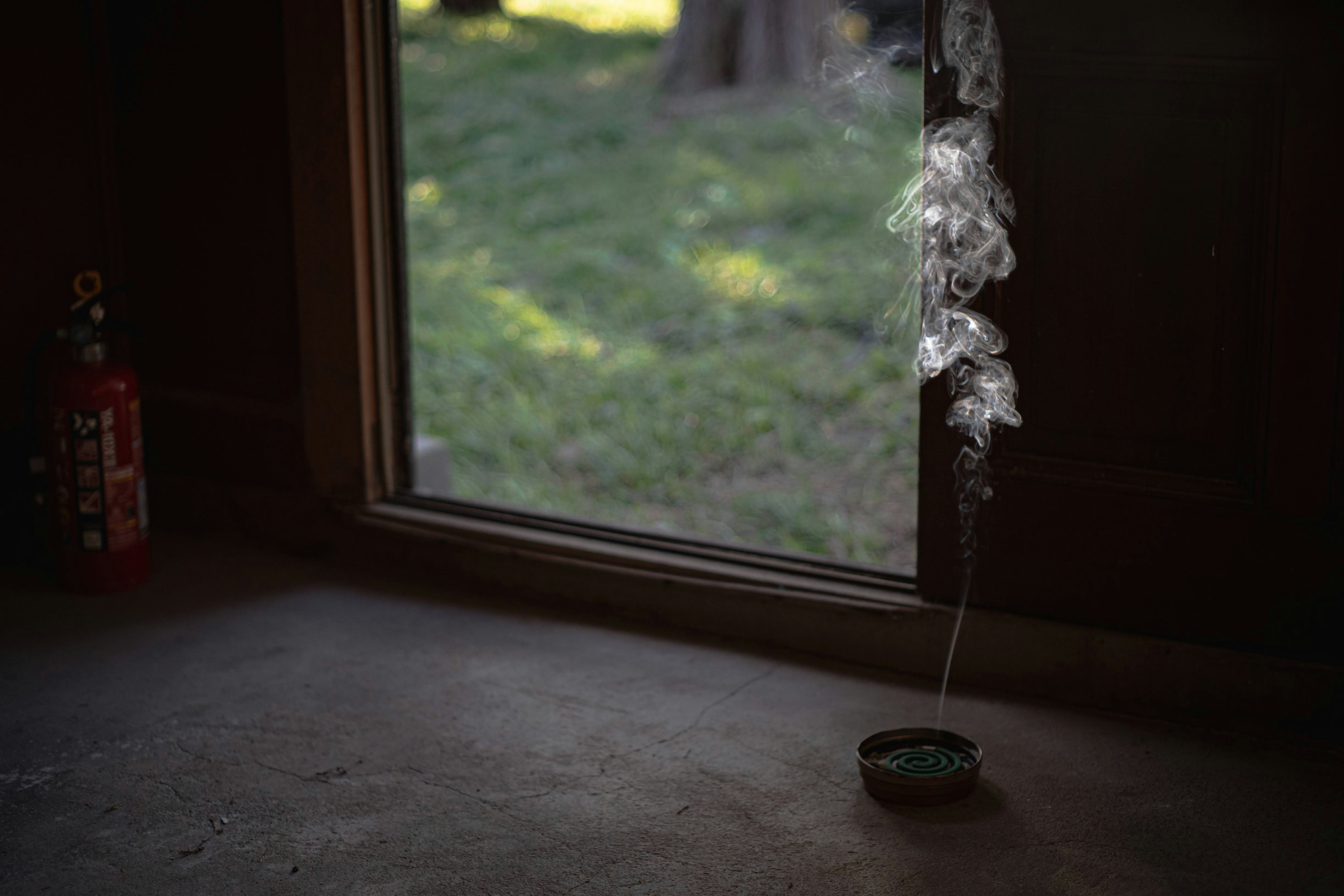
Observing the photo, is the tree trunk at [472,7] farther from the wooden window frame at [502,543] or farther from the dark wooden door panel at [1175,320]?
the dark wooden door panel at [1175,320]

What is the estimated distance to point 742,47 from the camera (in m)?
8.55

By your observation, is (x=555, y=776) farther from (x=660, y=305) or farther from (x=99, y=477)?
(x=660, y=305)

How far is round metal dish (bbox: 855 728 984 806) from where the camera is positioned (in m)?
2.19

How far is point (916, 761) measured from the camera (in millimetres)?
2316

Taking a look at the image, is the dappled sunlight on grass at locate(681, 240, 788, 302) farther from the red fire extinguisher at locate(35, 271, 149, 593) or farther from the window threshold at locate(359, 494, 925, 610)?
the red fire extinguisher at locate(35, 271, 149, 593)

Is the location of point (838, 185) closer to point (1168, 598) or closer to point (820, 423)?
point (820, 423)

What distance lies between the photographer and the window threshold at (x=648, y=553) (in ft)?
9.33

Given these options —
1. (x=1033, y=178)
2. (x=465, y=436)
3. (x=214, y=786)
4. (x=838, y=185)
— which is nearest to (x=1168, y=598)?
(x=1033, y=178)

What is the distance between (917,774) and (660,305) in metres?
3.95

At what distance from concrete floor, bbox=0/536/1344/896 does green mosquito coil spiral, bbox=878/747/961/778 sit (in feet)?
0.26

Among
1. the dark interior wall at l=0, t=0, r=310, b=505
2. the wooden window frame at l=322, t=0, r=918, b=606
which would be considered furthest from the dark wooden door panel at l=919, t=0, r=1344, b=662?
the dark interior wall at l=0, t=0, r=310, b=505

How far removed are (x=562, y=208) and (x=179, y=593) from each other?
421 centimetres

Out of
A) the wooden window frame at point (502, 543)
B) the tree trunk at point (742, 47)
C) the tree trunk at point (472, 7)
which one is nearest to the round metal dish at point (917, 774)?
the wooden window frame at point (502, 543)

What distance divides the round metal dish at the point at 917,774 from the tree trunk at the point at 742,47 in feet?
22.3
